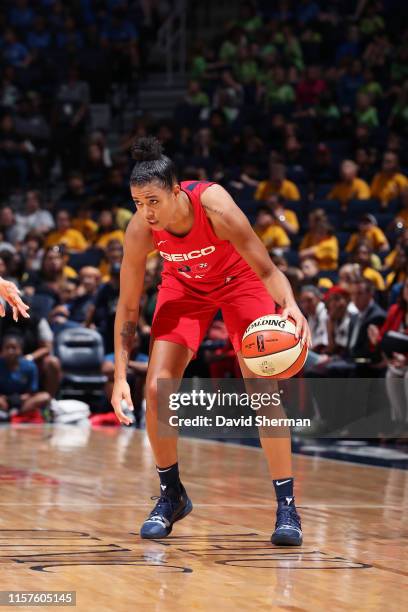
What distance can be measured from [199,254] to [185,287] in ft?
0.88

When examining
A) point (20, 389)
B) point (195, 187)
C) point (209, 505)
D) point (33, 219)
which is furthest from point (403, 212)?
point (195, 187)

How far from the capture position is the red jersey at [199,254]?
5.21 metres

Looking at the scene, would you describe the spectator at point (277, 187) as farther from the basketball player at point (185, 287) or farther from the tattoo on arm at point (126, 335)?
the tattoo on arm at point (126, 335)

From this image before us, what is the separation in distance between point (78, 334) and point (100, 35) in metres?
8.27

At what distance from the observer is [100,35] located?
19.2 metres

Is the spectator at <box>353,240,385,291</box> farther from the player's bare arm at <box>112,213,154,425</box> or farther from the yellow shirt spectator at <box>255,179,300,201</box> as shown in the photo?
the player's bare arm at <box>112,213,154,425</box>

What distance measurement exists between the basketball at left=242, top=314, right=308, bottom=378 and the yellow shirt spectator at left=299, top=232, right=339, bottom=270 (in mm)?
7763

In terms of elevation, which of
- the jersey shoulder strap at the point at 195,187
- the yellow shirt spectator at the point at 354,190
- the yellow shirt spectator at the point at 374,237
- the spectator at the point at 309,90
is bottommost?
the jersey shoulder strap at the point at 195,187

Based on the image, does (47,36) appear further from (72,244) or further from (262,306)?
(262,306)

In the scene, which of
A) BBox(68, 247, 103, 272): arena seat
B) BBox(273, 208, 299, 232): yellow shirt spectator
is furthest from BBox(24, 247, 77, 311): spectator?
BBox(273, 208, 299, 232): yellow shirt spectator

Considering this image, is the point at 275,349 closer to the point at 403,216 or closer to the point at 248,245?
the point at 248,245

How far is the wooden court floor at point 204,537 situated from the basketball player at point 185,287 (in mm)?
278

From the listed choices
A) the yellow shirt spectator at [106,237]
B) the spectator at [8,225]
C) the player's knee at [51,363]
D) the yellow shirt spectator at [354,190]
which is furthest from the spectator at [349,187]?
the spectator at [8,225]

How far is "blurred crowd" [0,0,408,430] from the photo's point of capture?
11461 mm
